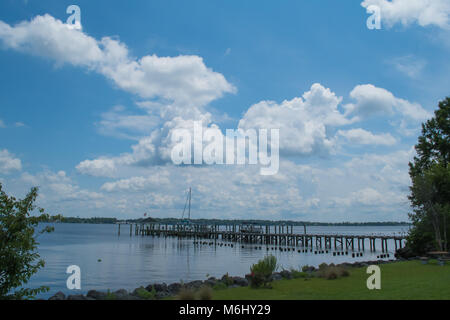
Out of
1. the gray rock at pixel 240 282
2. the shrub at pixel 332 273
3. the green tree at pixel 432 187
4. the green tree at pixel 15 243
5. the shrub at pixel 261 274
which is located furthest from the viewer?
the green tree at pixel 432 187

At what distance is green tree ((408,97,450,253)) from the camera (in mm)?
31339

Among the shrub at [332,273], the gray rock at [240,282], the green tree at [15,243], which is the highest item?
the green tree at [15,243]

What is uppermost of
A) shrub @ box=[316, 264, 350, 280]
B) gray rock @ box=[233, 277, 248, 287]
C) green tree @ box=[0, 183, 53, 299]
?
green tree @ box=[0, 183, 53, 299]

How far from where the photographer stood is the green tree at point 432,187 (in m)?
31.3

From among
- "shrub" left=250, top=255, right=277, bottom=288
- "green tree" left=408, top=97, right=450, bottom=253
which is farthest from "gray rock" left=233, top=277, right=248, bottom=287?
"green tree" left=408, top=97, right=450, bottom=253

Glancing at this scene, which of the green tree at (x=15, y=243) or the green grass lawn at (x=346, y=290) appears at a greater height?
the green tree at (x=15, y=243)

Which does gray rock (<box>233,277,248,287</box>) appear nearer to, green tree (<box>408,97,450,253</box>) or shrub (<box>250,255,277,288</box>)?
shrub (<box>250,255,277,288</box>)

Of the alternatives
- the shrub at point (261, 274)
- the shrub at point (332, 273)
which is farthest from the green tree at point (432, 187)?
the shrub at point (261, 274)

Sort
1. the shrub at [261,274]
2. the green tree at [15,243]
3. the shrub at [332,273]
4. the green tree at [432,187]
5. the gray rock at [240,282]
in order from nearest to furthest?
the green tree at [15,243] < the shrub at [261,274] < the gray rock at [240,282] < the shrub at [332,273] < the green tree at [432,187]

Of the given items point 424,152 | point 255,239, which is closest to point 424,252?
point 424,152

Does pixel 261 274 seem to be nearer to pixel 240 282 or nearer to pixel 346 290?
pixel 240 282

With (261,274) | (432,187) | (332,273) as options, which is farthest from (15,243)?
(432,187)

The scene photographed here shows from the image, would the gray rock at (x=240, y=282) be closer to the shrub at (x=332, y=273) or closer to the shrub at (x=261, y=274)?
the shrub at (x=261, y=274)
